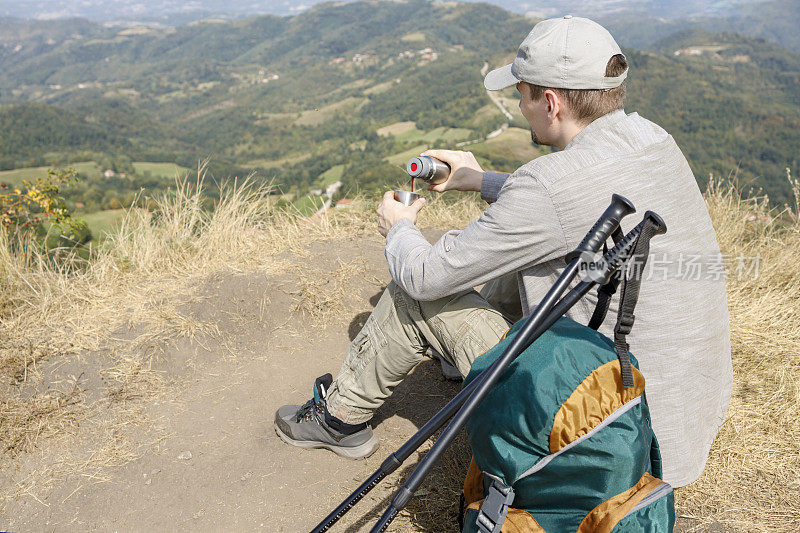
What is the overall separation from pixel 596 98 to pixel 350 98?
106718mm

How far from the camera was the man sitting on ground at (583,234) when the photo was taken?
4.83 ft

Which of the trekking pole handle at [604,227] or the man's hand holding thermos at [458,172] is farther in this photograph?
the man's hand holding thermos at [458,172]

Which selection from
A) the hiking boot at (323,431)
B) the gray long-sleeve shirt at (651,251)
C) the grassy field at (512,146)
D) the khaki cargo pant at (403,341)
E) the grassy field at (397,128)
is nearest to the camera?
the gray long-sleeve shirt at (651,251)

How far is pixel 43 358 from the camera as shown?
9.83 ft

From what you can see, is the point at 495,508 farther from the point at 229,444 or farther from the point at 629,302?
the point at 229,444

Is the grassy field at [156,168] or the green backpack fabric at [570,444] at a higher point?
Answer: the green backpack fabric at [570,444]

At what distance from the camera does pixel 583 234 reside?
4.91ft

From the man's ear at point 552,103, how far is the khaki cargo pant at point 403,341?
2.37 ft

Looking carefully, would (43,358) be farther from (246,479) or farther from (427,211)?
(427,211)

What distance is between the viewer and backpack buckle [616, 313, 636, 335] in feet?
3.77

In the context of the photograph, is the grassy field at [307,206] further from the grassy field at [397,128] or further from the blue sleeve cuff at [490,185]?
the grassy field at [397,128]

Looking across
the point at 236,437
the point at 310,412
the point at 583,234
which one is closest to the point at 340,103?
the point at 236,437

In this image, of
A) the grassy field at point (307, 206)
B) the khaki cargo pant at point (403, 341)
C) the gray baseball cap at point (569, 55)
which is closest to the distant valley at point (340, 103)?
the grassy field at point (307, 206)

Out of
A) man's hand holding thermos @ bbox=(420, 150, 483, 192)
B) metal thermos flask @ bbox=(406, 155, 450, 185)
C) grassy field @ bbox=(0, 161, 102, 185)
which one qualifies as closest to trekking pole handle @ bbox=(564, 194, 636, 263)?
metal thermos flask @ bbox=(406, 155, 450, 185)
